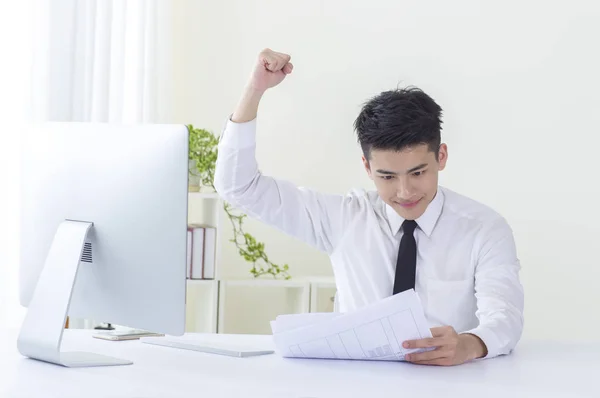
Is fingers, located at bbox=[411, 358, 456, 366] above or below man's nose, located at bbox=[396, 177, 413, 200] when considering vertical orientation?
below

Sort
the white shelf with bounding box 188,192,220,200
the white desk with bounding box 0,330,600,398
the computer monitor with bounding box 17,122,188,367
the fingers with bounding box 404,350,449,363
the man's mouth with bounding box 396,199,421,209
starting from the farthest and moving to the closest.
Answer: the white shelf with bounding box 188,192,220,200 < the man's mouth with bounding box 396,199,421,209 < the fingers with bounding box 404,350,449,363 < the computer monitor with bounding box 17,122,188,367 < the white desk with bounding box 0,330,600,398

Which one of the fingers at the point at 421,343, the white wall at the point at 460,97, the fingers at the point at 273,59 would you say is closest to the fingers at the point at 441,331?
the fingers at the point at 421,343

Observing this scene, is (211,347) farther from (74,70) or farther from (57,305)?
(74,70)

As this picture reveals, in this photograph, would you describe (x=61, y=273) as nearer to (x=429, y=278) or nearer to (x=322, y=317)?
(x=322, y=317)

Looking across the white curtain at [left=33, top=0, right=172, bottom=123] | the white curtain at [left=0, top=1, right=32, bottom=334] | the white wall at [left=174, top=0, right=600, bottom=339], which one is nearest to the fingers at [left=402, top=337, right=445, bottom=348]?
the white curtain at [left=0, top=1, right=32, bottom=334]

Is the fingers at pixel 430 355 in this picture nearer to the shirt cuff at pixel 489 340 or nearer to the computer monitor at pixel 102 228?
the shirt cuff at pixel 489 340

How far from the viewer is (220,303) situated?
132 inches

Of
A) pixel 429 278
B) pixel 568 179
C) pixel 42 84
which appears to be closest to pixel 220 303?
pixel 42 84

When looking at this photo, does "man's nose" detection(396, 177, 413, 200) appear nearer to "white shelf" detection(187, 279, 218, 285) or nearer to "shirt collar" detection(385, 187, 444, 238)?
"shirt collar" detection(385, 187, 444, 238)

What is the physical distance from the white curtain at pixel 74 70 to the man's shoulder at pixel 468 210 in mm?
1468

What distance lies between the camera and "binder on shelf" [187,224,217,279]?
130 inches

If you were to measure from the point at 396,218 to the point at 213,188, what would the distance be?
130cm

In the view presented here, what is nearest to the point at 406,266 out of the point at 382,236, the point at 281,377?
the point at 382,236

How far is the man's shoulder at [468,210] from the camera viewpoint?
2.30 metres
